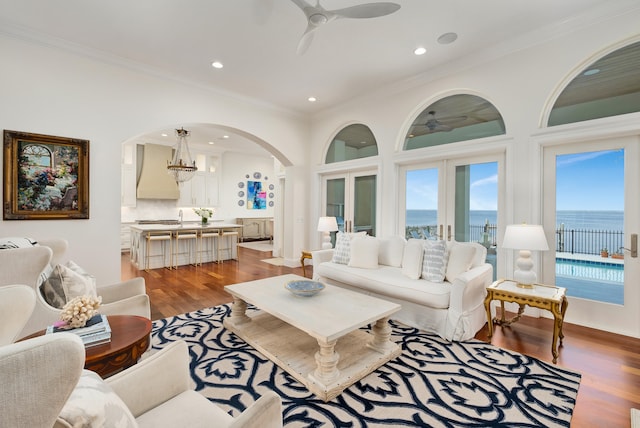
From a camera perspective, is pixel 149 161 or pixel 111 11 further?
pixel 149 161

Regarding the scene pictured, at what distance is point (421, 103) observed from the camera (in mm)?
4410

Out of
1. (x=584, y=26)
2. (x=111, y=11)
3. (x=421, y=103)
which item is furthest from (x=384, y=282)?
(x=111, y=11)

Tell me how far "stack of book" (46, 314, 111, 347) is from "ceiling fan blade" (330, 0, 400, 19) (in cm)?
279

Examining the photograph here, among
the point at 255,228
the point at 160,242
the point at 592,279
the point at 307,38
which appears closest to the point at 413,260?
the point at 592,279

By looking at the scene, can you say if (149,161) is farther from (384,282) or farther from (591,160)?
(591,160)

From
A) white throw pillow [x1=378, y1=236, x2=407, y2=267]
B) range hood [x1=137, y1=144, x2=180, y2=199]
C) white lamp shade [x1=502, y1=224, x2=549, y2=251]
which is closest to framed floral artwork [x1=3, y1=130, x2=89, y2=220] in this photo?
white throw pillow [x1=378, y1=236, x2=407, y2=267]

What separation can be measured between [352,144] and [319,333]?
4.19 meters

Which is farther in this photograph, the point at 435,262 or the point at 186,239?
the point at 186,239

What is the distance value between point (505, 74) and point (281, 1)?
9.11 ft

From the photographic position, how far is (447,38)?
3.39 meters

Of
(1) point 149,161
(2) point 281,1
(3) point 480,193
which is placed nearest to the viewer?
(2) point 281,1

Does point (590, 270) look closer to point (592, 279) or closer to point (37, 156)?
point (592, 279)

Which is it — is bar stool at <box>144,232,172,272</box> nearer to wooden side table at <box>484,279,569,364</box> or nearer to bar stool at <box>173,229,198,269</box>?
bar stool at <box>173,229,198,269</box>

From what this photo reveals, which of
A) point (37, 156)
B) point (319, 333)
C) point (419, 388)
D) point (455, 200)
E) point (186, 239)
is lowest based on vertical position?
point (419, 388)
